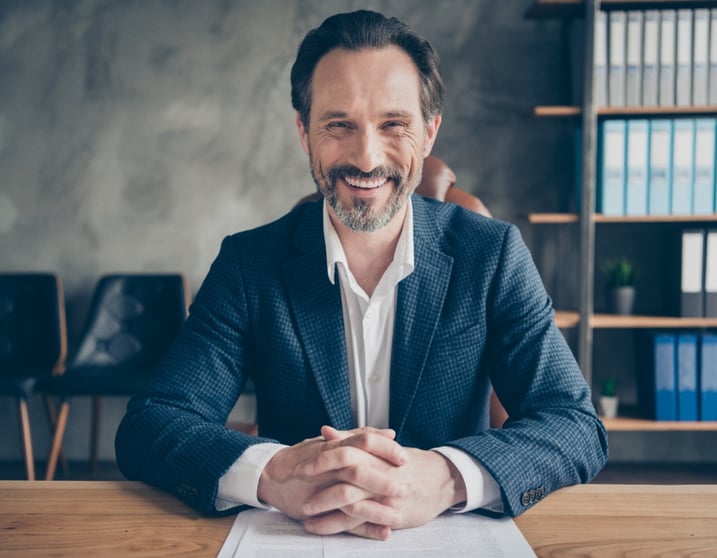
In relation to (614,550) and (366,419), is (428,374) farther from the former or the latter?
(614,550)

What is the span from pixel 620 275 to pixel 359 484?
2.47 metres

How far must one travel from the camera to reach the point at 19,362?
124 inches

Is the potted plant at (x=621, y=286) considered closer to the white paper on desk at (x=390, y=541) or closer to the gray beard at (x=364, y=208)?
the gray beard at (x=364, y=208)

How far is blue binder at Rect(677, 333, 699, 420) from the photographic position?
281cm

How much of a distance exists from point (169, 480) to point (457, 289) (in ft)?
2.14

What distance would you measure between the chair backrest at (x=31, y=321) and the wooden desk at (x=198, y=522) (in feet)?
7.80

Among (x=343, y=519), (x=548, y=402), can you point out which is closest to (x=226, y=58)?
(x=548, y=402)

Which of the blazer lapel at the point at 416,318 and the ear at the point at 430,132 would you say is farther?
the ear at the point at 430,132

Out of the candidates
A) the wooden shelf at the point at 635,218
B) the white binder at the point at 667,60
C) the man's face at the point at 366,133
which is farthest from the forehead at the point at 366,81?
the white binder at the point at 667,60

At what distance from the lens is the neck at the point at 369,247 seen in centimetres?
138

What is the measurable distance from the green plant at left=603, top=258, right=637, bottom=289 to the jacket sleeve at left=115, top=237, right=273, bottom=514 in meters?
2.17

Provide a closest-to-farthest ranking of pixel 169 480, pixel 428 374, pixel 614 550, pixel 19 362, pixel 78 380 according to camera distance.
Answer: pixel 614 550 → pixel 169 480 → pixel 428 374 → pixel 78 380 → pixel 19 362

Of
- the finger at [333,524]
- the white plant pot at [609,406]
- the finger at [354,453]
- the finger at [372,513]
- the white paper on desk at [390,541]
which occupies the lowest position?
the white plant pot at [609,406]

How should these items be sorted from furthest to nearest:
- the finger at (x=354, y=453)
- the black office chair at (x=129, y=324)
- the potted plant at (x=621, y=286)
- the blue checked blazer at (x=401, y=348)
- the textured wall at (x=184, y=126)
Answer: the textured wall at (x=184, y=126) < the black office chair at (x=129, y=324) < the potted plant at (x=621, y=286) < the blue checked blazer at (x=401, y=348) < the finger at (x=354, y=453)
